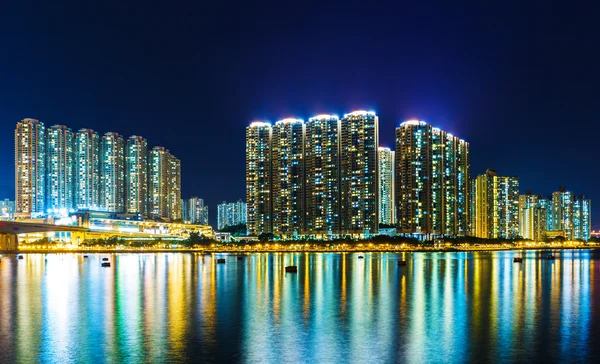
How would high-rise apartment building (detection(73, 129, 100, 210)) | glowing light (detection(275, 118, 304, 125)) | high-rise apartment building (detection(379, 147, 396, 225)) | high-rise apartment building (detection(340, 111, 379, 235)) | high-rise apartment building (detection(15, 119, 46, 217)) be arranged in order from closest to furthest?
1. high-rise apartment building (detection(340, 111, 379, 235))
2. glowing light (detection(275, 118, 304, 125))
3. high-rise apartment building (detection(15, 119, 46, 217))
4. high-rise apartment building (detection(73, 129, 100, 210))
5. high-rise apartment building (detection(379, 147, 396, 225))

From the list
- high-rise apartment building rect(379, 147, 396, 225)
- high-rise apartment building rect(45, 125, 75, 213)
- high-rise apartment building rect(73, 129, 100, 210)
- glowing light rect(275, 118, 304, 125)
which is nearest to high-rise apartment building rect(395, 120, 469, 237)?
glowing light rect(275, 118, 304, 125)

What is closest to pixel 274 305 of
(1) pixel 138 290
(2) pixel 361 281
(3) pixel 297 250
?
(1) pixel 138 290

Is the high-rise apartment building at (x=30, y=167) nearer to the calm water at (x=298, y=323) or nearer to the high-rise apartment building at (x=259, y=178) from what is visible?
the high-rise apartment building at (x=259, y=178)

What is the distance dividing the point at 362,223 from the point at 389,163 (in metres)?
50.9

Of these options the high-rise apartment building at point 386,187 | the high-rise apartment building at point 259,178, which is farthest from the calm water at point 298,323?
the high-rise apartment building at point 386,187

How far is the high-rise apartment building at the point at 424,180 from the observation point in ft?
513

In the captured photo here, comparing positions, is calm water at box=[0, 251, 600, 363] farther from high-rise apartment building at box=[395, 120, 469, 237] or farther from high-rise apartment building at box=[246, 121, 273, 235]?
high-rise apartment building at box=[246, 121, 273, 235]

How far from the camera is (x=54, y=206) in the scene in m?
173

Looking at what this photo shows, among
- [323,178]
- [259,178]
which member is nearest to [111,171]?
[259,178]

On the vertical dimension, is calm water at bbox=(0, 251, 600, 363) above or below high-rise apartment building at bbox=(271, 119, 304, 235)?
below

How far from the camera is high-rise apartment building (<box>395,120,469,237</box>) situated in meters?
156

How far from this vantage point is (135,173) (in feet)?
624

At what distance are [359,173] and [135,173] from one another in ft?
259

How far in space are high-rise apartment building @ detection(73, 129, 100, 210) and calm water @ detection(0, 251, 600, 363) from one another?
14033cm
